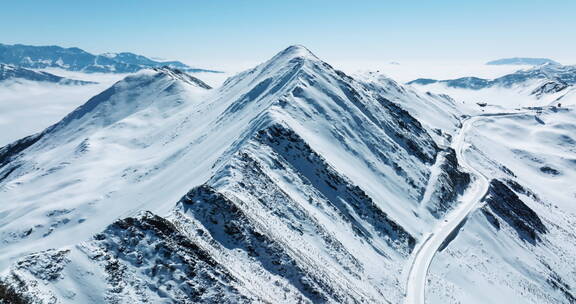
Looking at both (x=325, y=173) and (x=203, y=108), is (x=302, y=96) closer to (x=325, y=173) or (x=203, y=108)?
(x=325, y=173)

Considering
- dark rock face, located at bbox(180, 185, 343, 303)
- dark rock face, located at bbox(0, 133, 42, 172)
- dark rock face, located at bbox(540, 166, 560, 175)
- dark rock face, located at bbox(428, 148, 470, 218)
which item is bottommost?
dark rock face, located at bbox(0, 133, 42, 172)

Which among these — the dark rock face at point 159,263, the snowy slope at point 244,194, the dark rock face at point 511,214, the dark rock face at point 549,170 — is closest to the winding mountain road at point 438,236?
the snowy slope at point 244,194

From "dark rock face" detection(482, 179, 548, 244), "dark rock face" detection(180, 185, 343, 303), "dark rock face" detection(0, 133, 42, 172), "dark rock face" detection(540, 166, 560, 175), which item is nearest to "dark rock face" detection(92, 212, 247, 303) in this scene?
"dark rock face" detection(180, 185, 343, 303)

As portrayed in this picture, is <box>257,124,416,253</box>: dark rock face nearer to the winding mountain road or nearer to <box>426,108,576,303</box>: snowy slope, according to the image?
the winding mountain road

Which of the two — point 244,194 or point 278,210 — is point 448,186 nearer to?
point 278,210

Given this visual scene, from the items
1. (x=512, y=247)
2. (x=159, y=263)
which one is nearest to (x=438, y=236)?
(x=512, y=247)

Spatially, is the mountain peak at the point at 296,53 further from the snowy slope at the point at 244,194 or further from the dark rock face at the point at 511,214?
the dark rock face at the point at 511,214
